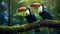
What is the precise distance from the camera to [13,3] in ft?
7.25

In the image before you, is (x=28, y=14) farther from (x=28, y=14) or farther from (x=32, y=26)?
(x=32, y=26)

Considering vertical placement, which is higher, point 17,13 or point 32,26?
point 17,13

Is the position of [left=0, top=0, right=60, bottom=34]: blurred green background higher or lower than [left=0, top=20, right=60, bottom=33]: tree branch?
higher

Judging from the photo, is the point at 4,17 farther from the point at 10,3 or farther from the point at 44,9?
the point at 44,9

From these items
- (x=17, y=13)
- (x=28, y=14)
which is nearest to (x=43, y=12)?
(x=28, y=14)

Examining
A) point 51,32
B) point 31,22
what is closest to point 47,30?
point 51,32

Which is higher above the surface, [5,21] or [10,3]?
[10,3]

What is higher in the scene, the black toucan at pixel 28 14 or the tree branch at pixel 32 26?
the black toucan at pixel 28 14

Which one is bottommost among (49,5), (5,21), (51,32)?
(51,32)

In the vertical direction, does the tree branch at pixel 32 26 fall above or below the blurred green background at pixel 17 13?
below

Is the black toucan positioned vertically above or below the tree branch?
above

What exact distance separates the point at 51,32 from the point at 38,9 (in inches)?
12.4

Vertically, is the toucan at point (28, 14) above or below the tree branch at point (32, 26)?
above

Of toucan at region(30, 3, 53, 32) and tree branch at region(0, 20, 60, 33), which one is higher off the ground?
toucan at region(30, 3, 53, 32)
